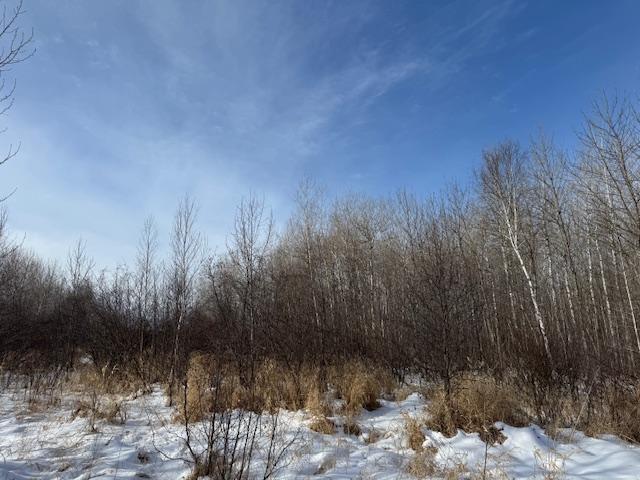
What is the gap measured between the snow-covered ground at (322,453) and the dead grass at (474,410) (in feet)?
0.87

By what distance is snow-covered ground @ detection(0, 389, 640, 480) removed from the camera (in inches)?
170

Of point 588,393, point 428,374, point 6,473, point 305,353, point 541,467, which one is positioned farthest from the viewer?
point 305,353

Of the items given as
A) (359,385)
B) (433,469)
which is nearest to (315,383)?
(359,385)

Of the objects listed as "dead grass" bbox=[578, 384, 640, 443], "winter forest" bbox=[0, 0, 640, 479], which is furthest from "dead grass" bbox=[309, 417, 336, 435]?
"dead grass" bbox=[578, 384, 640, 443]

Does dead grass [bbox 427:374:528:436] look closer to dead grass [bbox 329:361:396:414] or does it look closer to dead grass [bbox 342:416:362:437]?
dead grass [bbox 342:416:362:437]

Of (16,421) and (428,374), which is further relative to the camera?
(428,374)

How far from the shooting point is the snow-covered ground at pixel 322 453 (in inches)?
170

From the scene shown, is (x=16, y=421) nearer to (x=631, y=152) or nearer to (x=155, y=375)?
(x=155, y=375)

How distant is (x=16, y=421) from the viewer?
20.6ft

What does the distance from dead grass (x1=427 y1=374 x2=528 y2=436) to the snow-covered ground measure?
0.87 feet

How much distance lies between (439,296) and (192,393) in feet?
15.8

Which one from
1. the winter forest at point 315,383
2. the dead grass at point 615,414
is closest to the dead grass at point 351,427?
the winter forest at point 315,383

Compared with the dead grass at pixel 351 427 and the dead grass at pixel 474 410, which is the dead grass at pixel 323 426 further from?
the dead grass at pixel 474 410

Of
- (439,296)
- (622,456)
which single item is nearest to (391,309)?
(439,296)
